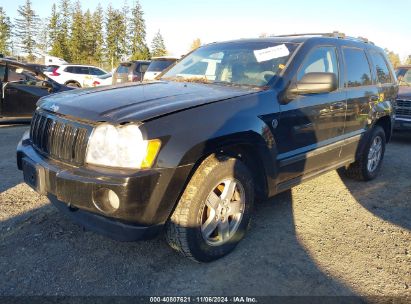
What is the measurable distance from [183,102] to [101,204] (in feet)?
3.03

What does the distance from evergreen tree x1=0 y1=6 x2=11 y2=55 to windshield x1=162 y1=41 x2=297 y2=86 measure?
189ft

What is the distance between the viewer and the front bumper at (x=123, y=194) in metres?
2.35

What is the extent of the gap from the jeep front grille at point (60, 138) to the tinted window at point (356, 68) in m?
3.09

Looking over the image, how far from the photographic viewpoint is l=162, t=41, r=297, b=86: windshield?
356 centimetres

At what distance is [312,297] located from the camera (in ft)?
8.46

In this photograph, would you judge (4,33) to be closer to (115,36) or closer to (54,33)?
(54,33)

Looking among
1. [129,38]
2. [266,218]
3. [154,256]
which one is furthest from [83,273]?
[129,38]

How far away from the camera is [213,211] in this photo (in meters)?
2.91

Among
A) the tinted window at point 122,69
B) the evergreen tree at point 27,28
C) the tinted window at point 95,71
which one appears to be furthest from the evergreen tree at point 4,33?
the tinted window at point 122,69

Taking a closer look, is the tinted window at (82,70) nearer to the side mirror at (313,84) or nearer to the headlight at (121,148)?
the side mirror at (313,84)

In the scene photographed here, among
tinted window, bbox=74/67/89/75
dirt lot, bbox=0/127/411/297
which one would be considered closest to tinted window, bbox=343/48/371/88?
dirt lot, bbox=0/127/411/297

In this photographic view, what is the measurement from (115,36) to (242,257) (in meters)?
55.1

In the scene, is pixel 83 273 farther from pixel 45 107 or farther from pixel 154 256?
pixel 45 107

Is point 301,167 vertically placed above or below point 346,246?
above
